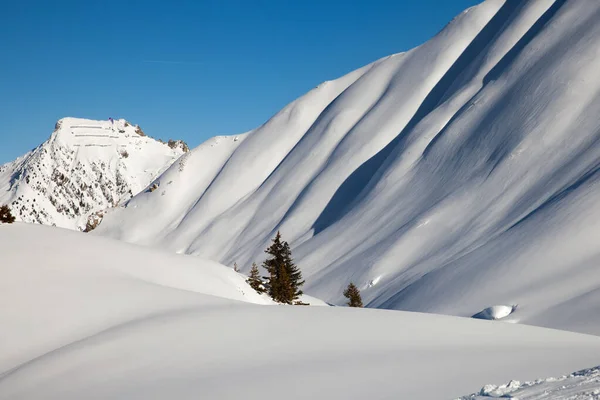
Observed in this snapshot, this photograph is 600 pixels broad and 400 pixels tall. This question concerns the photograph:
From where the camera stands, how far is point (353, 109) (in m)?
119

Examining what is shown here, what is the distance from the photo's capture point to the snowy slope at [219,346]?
33.5 ft

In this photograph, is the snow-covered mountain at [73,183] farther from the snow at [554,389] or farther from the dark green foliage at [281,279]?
the snow at [554,389]

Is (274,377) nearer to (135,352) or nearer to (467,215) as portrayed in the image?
(135,352)

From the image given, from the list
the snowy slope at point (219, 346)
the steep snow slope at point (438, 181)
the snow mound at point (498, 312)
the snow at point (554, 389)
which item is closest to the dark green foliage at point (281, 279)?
the steep snow slope at point (438, 181)

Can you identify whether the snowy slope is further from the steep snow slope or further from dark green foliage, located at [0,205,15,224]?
the steep snow slope

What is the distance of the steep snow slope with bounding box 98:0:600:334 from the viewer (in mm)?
39062

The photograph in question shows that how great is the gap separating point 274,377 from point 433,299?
3133 cm

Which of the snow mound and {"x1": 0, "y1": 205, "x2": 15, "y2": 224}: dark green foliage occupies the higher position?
{"x1": 0, "y1": 205, "x2": 15, "y2": 224}: dark green foliage

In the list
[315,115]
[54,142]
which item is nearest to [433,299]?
[315,115]

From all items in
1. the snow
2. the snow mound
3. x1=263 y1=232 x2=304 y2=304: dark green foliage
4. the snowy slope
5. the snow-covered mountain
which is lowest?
the snow

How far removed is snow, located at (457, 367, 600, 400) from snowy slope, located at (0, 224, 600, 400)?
0.71 metres

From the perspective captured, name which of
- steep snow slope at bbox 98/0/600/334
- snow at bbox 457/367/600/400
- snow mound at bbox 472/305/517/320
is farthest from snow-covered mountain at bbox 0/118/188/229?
snow at bbox 457/367/600/400

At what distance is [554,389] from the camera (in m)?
7.71

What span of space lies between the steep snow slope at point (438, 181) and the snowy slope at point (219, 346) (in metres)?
15.9
